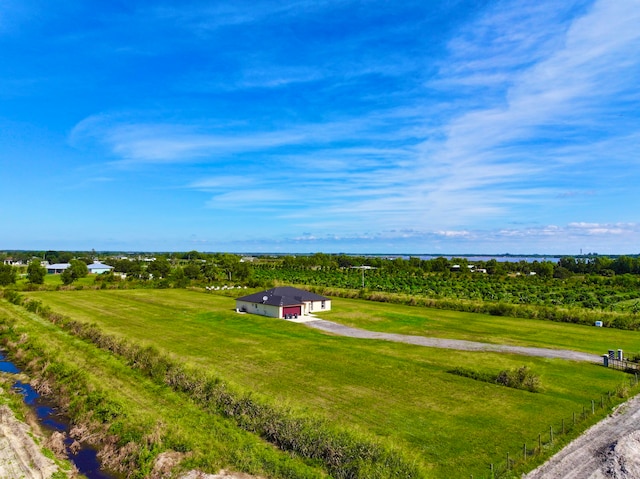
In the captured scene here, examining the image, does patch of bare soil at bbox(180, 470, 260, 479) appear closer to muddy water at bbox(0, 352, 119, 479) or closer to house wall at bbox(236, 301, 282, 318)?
muddy water at bbox(0, 352, 119, 479)

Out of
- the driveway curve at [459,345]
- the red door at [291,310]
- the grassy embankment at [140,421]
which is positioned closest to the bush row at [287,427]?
the grassy embankment at [140,421]

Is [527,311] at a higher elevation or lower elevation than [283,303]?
lower

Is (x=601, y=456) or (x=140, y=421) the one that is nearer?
(x=601, y=456)

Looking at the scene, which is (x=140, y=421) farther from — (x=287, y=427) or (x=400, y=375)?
(x=400, y=375)

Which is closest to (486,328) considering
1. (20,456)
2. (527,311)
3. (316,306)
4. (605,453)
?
(527,311)

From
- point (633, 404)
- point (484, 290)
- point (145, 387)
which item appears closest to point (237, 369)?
point (145, 387)

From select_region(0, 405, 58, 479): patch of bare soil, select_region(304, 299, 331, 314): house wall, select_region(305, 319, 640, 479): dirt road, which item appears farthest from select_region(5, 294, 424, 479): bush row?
select_region(304, 299, 331, 314): house wall
